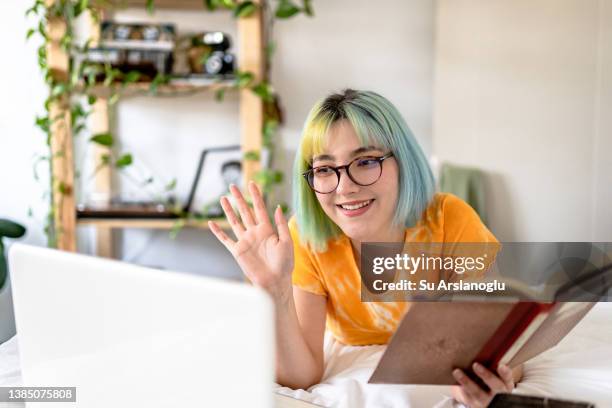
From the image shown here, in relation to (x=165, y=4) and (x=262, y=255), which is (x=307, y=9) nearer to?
(x=165, y=4)

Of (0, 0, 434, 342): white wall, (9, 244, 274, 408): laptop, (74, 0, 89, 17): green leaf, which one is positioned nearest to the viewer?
(9, 244, 274, 408): laptop

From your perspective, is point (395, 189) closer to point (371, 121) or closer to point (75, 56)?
point (371, 121)

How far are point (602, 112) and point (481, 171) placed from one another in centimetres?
46

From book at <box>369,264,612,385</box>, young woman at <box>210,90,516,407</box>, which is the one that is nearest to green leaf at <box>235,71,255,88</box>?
young woman at <box>210,90,516,407</box>

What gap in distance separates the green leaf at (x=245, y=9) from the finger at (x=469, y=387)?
175 cm

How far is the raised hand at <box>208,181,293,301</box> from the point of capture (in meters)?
0.94

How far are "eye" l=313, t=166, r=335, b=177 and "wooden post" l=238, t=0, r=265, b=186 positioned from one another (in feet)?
4.18

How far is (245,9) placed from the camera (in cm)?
226

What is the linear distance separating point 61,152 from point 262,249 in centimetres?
160

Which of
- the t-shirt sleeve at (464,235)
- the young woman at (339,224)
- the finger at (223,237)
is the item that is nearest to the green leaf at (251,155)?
the young woman at (339,224)

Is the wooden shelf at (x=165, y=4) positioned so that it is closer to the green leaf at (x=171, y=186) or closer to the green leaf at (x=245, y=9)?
the green leaf at (x=245, y=9)

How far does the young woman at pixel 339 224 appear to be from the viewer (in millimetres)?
967

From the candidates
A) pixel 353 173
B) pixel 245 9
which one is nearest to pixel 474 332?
pixel 353 173

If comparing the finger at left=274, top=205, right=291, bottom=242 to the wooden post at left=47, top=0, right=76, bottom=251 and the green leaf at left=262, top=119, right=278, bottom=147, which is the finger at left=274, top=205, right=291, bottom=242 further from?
the wooden post at left=47, top=0, right=76, bottom=251
